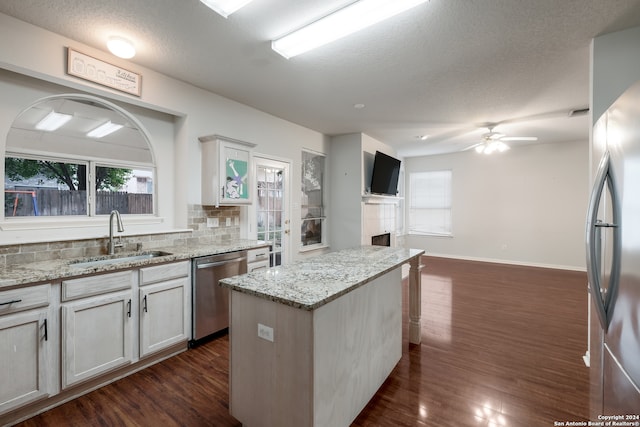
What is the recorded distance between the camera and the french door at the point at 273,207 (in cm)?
420

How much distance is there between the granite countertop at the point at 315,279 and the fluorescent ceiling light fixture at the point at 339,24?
1.78 meters

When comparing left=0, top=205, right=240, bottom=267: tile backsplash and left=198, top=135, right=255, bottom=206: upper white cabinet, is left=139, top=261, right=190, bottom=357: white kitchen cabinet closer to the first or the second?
left=0, top=205, right=240, bottom=267: tile backsplash

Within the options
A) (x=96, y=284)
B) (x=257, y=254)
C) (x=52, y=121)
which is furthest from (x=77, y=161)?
(x=257, y=254)

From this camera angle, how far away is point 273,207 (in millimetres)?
4441

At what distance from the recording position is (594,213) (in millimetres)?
1081

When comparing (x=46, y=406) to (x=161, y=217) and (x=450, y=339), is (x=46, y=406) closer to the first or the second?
(x=161, y=217)

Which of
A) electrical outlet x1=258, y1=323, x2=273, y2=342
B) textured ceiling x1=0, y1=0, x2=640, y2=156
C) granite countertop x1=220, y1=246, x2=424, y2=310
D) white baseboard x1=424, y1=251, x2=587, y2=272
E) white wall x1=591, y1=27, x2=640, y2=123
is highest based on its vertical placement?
textured ceiling x1=0, y1=0, x2=640, y2=156

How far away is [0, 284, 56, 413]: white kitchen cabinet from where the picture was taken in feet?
5.60

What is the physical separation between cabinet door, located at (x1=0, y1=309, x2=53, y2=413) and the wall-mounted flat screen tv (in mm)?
4875

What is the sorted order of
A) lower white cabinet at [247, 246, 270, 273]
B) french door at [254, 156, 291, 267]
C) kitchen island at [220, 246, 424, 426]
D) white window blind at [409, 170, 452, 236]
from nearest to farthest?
kitchen island at [220, 246, 424, 426], lower white cabinet at [247, 246, 270, 273], french door at [254, 156, 291, 267], white window blind at [409, 170, 452, 236]

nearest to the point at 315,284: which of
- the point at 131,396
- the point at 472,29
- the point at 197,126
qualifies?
the point at 131,396

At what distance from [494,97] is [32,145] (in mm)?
4886

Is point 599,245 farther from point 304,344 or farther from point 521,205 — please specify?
point 521,205

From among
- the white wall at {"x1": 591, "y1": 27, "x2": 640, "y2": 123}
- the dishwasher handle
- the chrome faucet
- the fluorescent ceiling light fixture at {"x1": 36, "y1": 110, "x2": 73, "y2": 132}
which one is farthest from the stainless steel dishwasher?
the white wall at {"x1": 591, "y1": 27, "x2": 640, "y2": 123}
